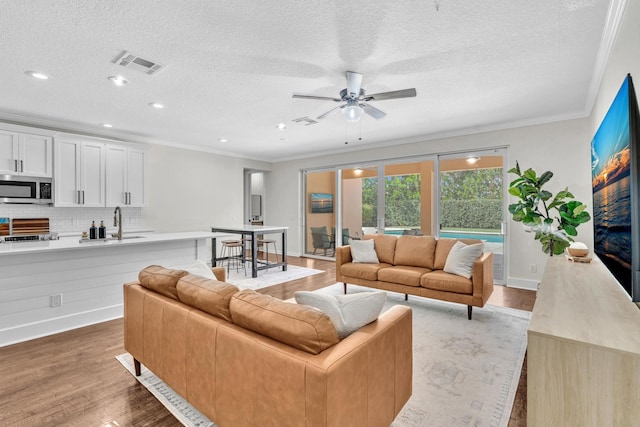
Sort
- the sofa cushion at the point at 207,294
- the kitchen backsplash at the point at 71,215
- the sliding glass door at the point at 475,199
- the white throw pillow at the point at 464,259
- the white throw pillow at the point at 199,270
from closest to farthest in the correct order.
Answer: the sofa cushion at the point at 207,294 → the white throw pillow at the point at 199,270 → the white throw pillow at the point at 464,259 → the kitchen backsplash at the point at 71,215 → the sliding glass door at the point at 475,199

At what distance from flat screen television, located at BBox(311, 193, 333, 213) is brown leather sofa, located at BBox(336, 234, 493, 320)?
293 cm

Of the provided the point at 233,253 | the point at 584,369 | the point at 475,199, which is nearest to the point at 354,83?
the point at 584,369

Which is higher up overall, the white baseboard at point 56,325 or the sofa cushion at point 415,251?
the sofa cushion at point 415,251

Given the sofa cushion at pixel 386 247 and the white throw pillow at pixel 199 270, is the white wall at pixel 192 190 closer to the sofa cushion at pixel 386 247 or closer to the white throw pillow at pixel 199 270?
the sofa cushion at pixel 386 247

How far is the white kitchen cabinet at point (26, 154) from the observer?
436 centimetres

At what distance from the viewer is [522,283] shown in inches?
194

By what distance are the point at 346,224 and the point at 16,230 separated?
19.2 feet

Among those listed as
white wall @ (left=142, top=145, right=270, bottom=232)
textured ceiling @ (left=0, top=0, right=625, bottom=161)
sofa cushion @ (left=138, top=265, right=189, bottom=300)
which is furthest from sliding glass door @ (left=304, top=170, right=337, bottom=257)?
sofa cushion @ (left=138, top=265, right=189, bottom=300)

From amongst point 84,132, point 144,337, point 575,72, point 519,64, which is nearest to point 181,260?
point 144,337

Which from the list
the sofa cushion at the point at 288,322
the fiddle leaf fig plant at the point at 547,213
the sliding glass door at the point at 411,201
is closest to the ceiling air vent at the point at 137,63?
the sofa cushion at the point at 288,322

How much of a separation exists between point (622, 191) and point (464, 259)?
2.06 metres

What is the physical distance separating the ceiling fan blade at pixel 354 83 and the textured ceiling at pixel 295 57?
11 cm

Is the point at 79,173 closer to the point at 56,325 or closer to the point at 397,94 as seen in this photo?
the point at 56,325

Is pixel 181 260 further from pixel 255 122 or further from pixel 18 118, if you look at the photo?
pixel 18 118
